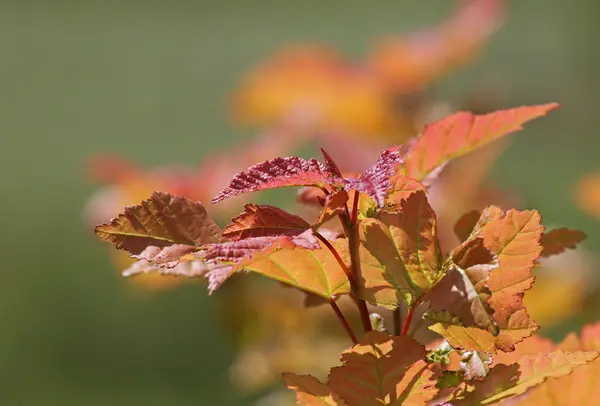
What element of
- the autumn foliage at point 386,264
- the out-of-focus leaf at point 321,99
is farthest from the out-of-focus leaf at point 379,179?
the out-of-focus leaf at point 321,99

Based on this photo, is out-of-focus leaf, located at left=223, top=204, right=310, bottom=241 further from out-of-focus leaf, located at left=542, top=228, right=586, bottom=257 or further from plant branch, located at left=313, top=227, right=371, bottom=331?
out-of-focus leaf, located at left=542, top=228, right=586, bottom=257

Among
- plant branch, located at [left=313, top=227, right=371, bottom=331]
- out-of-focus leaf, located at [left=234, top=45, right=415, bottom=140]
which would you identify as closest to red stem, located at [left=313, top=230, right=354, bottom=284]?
plant branch, located at [left=313, top=227, right=371, bottom=331]

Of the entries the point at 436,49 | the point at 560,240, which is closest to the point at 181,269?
the point at 560,240

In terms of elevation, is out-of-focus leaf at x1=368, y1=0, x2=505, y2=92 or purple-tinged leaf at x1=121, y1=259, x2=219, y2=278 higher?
out-of-focus leaf at x1=368, y1=0, x2=505, y2=92

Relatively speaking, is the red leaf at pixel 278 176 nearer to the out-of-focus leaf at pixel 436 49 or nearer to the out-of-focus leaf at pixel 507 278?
the out-of-focus leaf at pixel 507 278

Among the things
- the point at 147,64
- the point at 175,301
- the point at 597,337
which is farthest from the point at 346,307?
the point at 147,64

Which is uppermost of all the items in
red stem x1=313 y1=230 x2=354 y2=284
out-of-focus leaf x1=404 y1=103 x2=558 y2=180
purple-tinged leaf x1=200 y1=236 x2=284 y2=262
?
out-of-focus leaf x1=404 y1=103 x2=558 y2=180
